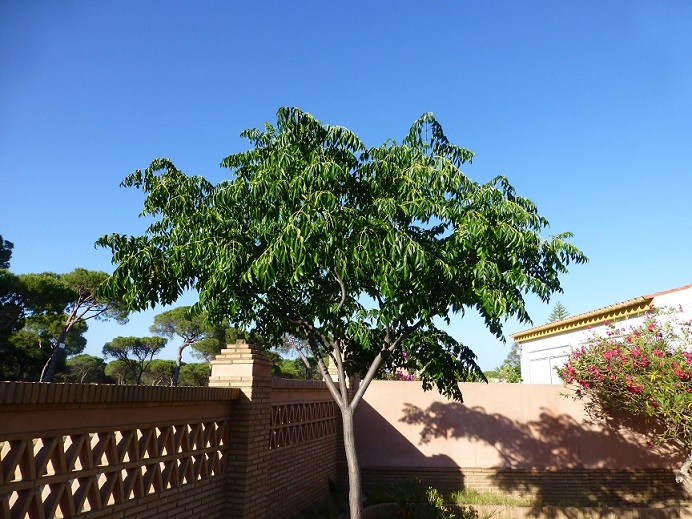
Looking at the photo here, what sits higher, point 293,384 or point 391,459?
point 293,384

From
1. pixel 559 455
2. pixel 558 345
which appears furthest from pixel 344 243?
pixel 558 345

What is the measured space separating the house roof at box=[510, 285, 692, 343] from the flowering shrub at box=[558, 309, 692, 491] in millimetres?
1856

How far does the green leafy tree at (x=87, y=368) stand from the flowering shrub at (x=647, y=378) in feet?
130

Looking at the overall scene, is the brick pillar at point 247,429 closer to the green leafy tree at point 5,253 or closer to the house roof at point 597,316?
the house roof at point 597,316

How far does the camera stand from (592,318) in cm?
1750

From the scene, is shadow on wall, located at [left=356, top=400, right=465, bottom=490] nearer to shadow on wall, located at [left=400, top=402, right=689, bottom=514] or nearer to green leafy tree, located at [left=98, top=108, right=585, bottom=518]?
shadow on wall, located at [left=400, top=402, right=689, bottom=514]

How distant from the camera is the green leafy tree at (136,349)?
41406 millimetres

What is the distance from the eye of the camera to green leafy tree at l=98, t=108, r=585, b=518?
6.32m

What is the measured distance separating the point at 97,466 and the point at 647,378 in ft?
33.4

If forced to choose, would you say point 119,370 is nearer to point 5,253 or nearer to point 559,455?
point 5,253

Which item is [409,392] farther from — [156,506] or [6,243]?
[6,243]

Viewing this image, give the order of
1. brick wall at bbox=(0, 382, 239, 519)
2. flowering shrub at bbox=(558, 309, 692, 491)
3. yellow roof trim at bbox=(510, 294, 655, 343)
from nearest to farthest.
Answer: brick wall at bbox=(0, 382, 239, 519) → flowering shrub at bbox=(558, 309, 692, 491) → yellow roof trim at bbox=(510, 294, 655, 343)

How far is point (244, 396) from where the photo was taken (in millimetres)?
7117

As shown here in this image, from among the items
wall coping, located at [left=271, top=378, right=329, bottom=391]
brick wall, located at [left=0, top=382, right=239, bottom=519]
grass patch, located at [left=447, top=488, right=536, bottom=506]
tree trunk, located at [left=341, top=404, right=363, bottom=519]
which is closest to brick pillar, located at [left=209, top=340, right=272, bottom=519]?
brick wall, located at [left=0, top=382, right=239, bottom=519]
